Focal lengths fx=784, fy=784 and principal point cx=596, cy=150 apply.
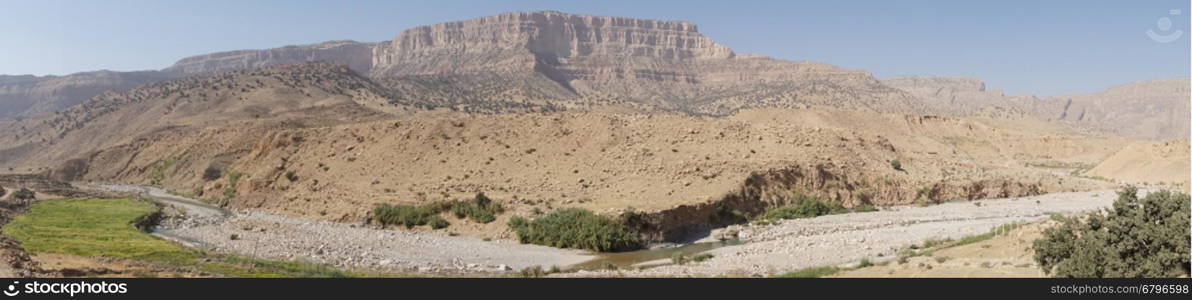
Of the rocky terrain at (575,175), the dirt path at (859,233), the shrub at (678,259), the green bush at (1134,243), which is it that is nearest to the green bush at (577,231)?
the rocky terrain at (575,175)

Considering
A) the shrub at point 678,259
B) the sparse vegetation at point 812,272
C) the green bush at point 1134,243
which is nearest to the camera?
the green bush at point 1134,243

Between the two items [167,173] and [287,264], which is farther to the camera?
[167,173]

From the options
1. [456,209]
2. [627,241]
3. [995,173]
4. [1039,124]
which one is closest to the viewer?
[627,241]

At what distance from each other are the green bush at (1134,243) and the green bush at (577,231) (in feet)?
60.4

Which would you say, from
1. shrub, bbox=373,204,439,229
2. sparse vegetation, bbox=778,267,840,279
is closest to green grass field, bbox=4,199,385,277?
shrub, bbox=373,204,439,229

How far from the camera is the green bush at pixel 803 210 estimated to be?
4225 cm

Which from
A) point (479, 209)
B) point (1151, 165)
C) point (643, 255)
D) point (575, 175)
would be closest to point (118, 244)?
point (479, 209)

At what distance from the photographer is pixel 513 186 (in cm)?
4847

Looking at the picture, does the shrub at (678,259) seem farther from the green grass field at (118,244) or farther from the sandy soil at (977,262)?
the green grass field at (118,244)

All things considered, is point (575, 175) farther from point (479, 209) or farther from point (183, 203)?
point (183, 203)

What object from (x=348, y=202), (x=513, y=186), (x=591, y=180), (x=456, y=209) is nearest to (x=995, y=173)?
(x=591, y=180)

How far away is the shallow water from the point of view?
29812 millimetres
